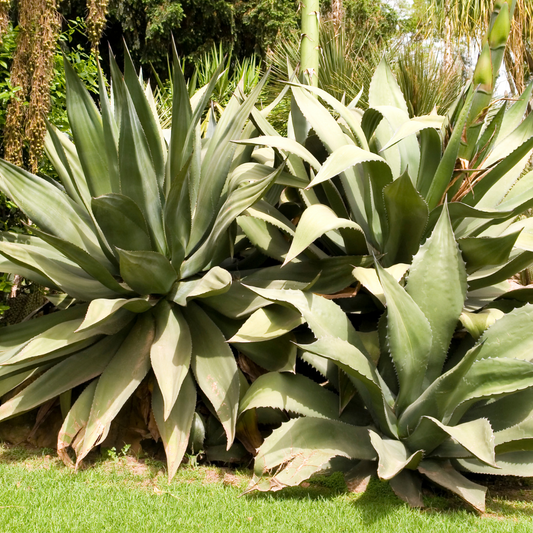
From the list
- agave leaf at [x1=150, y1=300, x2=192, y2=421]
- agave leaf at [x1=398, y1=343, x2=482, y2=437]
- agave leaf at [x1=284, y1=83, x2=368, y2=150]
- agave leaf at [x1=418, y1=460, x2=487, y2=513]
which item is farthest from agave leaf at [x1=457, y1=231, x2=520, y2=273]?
agave leaf at [x1=150, y1=300, x2=192, y2=421]

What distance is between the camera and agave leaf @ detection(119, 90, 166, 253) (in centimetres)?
318

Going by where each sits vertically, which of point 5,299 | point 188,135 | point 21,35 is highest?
point 21,35

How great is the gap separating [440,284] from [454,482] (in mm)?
936

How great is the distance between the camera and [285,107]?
866cm

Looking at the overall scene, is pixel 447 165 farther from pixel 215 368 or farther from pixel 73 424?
pixel 73 424

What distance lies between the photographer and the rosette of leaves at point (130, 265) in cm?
312

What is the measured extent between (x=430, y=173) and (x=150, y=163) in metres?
1.60

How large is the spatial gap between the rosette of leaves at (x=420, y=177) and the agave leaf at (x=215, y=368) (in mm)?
641

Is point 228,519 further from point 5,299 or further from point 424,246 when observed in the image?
point 5,299

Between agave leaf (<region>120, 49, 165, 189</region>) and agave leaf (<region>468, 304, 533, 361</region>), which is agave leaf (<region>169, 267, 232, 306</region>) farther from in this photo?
agave leaf (<region>468, 304, 533, 361</region>)

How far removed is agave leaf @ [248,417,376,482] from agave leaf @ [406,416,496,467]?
0.84ft

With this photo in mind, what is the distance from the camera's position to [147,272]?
3.19 m

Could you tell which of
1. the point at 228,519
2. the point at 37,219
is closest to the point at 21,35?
the point at 37,219

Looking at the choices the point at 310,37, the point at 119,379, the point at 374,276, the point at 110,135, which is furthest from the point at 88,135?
the point at 310,37
